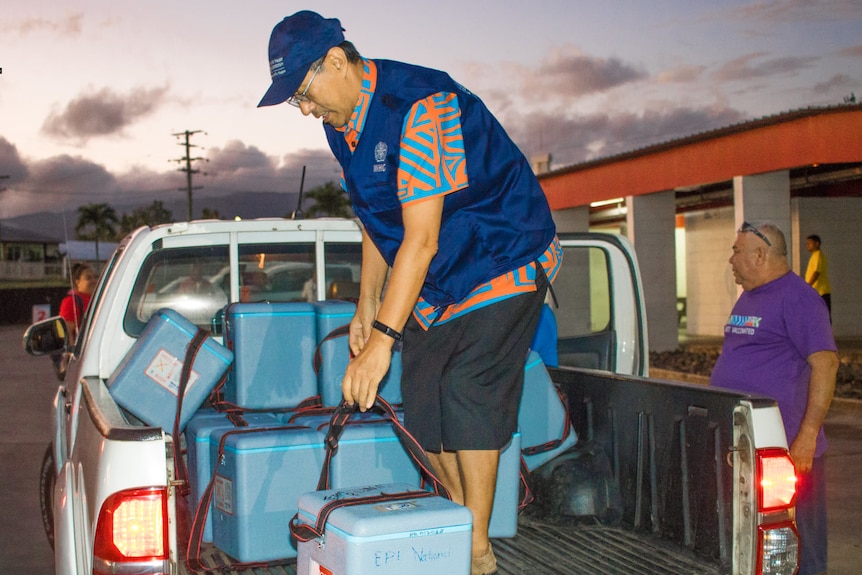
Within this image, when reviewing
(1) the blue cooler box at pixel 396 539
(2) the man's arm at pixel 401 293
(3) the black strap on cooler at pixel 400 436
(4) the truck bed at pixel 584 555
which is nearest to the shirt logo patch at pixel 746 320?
(4) the truck bed at pixel 584 555

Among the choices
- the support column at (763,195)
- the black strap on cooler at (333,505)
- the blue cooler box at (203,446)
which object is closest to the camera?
the black strap on cooler at (333,505)

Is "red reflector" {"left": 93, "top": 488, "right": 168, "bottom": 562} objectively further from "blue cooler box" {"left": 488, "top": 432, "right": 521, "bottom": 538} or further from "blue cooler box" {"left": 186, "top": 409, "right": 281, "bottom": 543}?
"blue cooler box" {"left": 488, "top": 432, "right": 521, "bottom": 538}

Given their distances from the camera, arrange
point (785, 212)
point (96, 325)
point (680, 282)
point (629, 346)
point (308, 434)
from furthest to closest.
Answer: point (680, 282) < point (785, 212) < point (629, 346) < point (96, 325) < point (308, 434)

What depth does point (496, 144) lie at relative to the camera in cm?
274

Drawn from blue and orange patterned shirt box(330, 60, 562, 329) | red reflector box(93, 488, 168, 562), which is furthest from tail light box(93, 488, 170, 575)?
blue and orange patterned shirt box(330, 60, 562, 329)

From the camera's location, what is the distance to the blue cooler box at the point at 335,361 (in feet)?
11.9

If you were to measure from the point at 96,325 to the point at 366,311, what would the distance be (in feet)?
3.94

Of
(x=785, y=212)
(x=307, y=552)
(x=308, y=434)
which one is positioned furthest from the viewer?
(x=785, y=212)

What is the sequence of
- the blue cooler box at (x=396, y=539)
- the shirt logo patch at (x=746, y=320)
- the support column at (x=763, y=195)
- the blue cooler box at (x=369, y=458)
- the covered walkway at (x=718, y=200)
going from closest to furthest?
the blue cooler box at (x=396, y=539) → the blue cooler box at (x=369, y=458) → the shirt logo patch at (x=746, y=320) → the covered walkway at (x=718, y=200) → the support column at (x=763, y=195)

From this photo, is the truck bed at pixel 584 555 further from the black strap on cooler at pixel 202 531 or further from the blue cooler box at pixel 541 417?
the blue cooler box at pixel 541 417

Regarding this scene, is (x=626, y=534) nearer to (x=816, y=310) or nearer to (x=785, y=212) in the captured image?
(x=816, y=310)

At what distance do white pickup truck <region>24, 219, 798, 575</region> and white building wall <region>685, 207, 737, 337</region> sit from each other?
56.6ft

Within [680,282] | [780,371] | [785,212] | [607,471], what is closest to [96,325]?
[607,471]

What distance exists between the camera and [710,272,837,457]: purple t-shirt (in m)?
3.99
